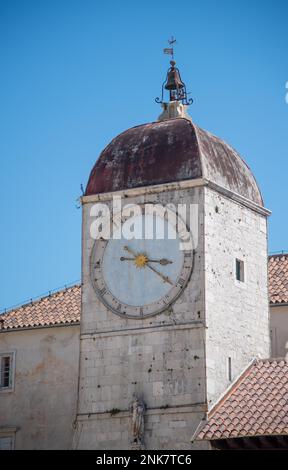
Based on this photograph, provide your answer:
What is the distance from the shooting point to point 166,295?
3931cm

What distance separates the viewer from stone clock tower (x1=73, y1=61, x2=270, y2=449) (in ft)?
127

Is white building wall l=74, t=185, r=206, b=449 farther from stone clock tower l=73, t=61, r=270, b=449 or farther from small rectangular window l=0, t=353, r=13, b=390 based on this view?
small rectangular window l=0, t=353, r=13, b=390

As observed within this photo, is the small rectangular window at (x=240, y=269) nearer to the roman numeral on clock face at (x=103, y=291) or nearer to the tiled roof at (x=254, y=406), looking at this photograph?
the tiled roof at (x=254, y=406)

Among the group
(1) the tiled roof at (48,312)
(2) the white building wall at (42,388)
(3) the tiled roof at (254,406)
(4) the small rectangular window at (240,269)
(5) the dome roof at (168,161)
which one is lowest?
(3) the tiled roof at (254,406)

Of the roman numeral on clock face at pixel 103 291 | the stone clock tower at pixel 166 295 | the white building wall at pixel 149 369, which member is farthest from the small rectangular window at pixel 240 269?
the roman numeral on clock face at pixel 103 291

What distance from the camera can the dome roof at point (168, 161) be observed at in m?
40.1

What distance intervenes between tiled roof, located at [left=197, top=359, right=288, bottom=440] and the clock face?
2959mm

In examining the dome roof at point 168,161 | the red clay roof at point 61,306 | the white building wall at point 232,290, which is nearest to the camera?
the white building wall at point 232,290

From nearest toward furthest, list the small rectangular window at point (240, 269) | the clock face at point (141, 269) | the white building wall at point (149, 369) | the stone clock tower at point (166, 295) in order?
the white building wall at point (149, 369)
the stone clock tower at point (166, 295)
the clock face at point (141, 269)
the small rectangular window at point (240, 269)

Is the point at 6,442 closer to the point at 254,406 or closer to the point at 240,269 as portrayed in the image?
the point at 240,269

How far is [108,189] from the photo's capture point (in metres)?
41.1

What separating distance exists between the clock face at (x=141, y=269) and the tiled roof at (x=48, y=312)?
759 centimetres
